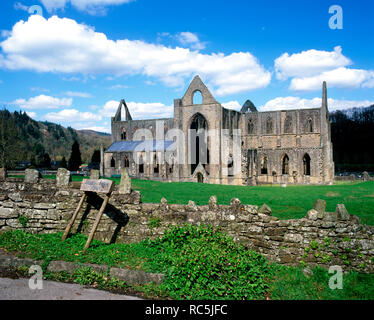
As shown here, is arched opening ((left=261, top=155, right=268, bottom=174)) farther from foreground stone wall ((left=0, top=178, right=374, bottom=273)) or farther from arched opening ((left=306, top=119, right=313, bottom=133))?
foreground stone wall ((left=0, top=178, right=374, bottom=273))

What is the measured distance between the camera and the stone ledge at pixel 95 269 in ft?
22.9

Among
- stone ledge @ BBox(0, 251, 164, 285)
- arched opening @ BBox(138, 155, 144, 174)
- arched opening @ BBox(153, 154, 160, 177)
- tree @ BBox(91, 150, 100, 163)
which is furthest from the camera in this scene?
tree @ BBox(91, 150, 100, 163)

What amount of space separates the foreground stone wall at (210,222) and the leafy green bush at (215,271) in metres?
0.72

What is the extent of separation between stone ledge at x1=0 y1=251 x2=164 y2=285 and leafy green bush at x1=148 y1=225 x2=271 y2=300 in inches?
16.4

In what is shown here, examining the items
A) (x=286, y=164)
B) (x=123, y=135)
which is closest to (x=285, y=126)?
(x=286, y=164)

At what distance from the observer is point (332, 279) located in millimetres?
7336

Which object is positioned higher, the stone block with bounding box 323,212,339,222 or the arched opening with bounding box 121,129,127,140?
the arched opening with bounding box 121,129,127,140

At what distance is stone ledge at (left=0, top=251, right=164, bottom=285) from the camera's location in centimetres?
699

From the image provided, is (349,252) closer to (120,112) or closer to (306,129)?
(306,129)

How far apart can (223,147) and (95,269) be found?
4067 cm

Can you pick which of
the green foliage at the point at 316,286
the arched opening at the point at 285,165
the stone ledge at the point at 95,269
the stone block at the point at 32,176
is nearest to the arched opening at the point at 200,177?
the arched opening at the point at 285,165

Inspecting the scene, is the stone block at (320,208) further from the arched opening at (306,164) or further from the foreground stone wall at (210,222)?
the arched opening at (306,164)

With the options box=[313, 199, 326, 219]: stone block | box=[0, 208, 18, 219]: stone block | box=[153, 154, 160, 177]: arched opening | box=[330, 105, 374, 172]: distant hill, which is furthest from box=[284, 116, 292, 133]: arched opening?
box=[0, 208, 18, 219]: stone block

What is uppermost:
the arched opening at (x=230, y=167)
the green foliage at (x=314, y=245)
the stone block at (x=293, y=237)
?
the arched opening at (x=230, y=167)
